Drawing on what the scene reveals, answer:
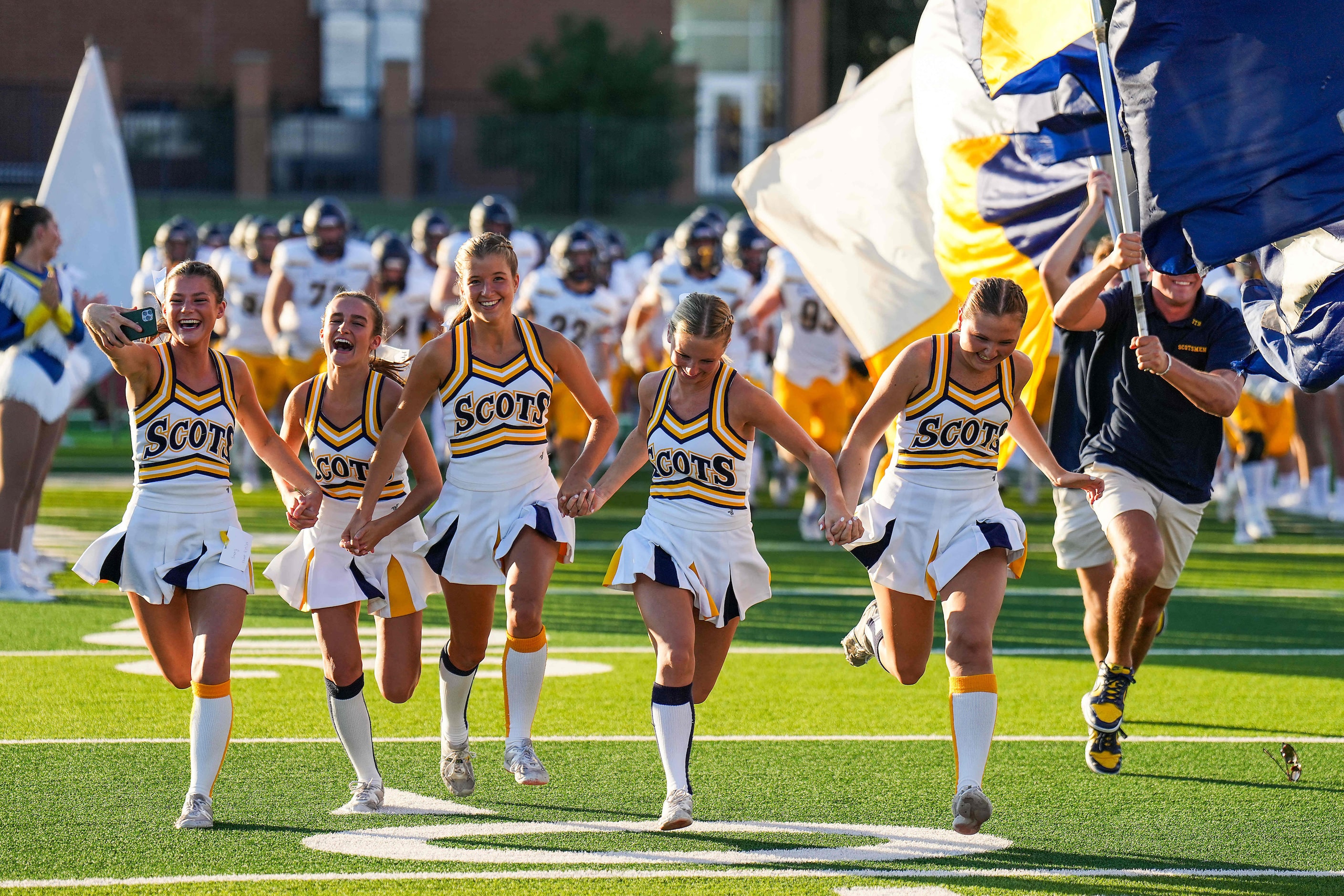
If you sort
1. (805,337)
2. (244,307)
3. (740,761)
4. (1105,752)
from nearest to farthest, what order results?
(1105,752) < (740,761) < (805,337) < (244,307)

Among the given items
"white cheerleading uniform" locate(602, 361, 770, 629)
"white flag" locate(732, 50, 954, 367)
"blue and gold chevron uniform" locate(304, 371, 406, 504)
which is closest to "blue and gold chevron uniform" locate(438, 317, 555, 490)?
"blue and gold chevron uniform" locate(304, 371, 406, 504)

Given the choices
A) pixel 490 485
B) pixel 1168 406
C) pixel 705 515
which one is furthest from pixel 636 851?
pixel 1168 406

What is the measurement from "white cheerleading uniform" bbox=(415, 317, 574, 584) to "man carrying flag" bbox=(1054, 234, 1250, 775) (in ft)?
6.86

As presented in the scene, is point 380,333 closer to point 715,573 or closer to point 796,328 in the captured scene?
point 715,573

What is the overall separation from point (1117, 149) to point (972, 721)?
210cm

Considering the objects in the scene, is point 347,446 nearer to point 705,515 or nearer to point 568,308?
point 705,515

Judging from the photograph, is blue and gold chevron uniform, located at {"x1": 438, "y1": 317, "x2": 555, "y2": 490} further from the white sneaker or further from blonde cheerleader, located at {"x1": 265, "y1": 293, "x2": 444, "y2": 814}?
the white sneaker

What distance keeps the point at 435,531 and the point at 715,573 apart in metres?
1.02

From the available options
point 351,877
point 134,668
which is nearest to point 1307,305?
point 351,877

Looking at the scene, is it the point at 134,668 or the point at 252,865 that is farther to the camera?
the point at 134,668

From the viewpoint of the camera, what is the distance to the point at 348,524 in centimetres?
562

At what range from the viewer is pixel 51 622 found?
29.0 ft

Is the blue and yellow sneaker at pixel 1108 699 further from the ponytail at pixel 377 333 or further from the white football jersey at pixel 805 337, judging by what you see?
the white football jersey at pixel 805 337

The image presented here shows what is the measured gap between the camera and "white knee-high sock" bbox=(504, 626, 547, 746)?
5621 millimetres
